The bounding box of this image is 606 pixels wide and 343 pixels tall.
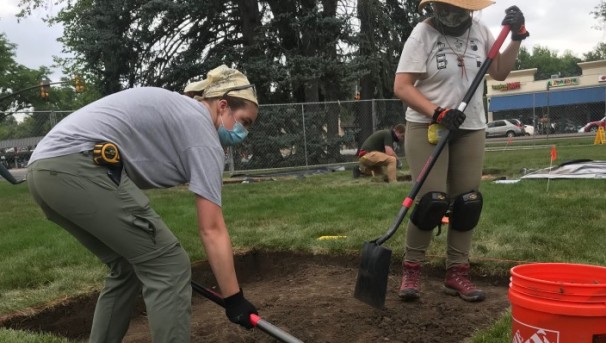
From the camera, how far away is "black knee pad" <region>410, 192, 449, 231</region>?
3.28m

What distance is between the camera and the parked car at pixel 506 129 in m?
37.5

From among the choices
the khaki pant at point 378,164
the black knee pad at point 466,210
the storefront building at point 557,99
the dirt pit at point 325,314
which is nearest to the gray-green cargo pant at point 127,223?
the dirt pit at point 325,314

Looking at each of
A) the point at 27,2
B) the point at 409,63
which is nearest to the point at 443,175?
the point at 409,63

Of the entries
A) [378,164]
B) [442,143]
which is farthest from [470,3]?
[378,164]

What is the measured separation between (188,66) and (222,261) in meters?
14.2

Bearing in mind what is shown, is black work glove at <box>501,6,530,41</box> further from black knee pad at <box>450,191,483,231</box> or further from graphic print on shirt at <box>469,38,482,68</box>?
black knee pad at <box>450,191,483,231</box>

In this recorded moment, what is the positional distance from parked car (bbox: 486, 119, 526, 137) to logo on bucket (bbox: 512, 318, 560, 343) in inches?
1483

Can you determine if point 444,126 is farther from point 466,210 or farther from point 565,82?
point 565,82

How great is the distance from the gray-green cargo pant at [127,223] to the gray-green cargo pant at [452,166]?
6.00 feet

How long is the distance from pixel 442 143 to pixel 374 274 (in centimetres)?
90

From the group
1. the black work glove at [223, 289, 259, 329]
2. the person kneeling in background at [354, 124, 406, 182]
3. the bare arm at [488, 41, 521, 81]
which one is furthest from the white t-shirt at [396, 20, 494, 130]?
the person kneeling in background at [354, 124, 406, 182]

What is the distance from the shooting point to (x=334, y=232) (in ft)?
18.0

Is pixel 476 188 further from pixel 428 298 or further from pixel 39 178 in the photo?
pixel 39 178

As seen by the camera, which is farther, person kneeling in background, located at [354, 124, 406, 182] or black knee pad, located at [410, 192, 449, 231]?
person kneeling in background, located at [354, 124, 406, 182]
